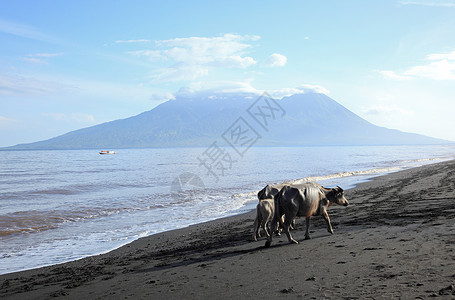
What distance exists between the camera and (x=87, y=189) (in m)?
34.5

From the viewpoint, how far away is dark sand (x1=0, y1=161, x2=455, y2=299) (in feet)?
20.1

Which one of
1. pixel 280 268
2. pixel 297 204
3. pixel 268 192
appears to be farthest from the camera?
pixel 268 192

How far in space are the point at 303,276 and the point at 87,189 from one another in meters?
31.0

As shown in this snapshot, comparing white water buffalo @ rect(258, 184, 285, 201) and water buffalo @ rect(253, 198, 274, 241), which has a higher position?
white water buffalo @ rect(258, 184, 285, 201)

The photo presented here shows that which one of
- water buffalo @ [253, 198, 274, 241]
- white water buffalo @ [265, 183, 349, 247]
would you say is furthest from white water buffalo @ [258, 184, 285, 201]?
white water buffalo @ [265, 183, 349, 247]

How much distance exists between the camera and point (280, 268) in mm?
7684

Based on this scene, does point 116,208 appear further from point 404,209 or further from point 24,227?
point 404,209

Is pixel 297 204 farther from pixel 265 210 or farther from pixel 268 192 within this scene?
pixel 268 192

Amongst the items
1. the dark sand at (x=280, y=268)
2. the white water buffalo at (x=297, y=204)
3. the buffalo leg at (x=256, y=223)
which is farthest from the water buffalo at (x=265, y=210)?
the dark sand at (x=280, y=268)

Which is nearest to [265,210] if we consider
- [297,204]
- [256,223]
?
[256,223]

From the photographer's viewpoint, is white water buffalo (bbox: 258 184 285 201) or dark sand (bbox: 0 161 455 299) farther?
white water buffalo (bbox: 258 184 285 201)

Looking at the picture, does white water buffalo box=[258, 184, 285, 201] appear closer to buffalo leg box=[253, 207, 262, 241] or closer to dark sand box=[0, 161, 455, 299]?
buffalo leg box=[253, 207, 262, 241]

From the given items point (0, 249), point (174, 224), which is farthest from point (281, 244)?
point (0, 249)

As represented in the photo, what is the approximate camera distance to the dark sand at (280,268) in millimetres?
6129
